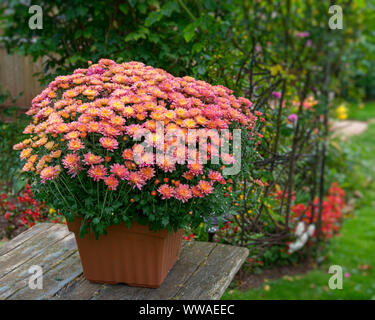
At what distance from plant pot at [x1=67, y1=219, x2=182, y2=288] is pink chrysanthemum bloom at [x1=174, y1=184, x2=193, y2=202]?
16cm

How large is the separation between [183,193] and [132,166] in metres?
0.16

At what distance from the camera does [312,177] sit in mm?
3102

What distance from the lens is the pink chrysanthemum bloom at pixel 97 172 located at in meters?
1.18

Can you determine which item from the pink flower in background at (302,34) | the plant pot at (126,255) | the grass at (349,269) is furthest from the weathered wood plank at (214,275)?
the pink flower in background at (302,34)

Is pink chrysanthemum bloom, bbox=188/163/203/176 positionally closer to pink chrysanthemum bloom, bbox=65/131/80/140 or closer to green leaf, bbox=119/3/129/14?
pink chrysanthemum bloom, bbox=65/131/80/140

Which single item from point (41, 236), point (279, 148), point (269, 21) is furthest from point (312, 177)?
point (41, 236)

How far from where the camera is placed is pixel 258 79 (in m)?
2.57

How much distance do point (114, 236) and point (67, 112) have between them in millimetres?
390

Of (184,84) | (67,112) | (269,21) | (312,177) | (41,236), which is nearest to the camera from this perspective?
(67,112)

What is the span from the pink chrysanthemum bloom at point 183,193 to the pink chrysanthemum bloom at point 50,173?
0.33 m

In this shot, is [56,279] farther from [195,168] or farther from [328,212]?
[328,212]

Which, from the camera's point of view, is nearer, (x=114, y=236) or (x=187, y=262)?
(x=114, y=236)
